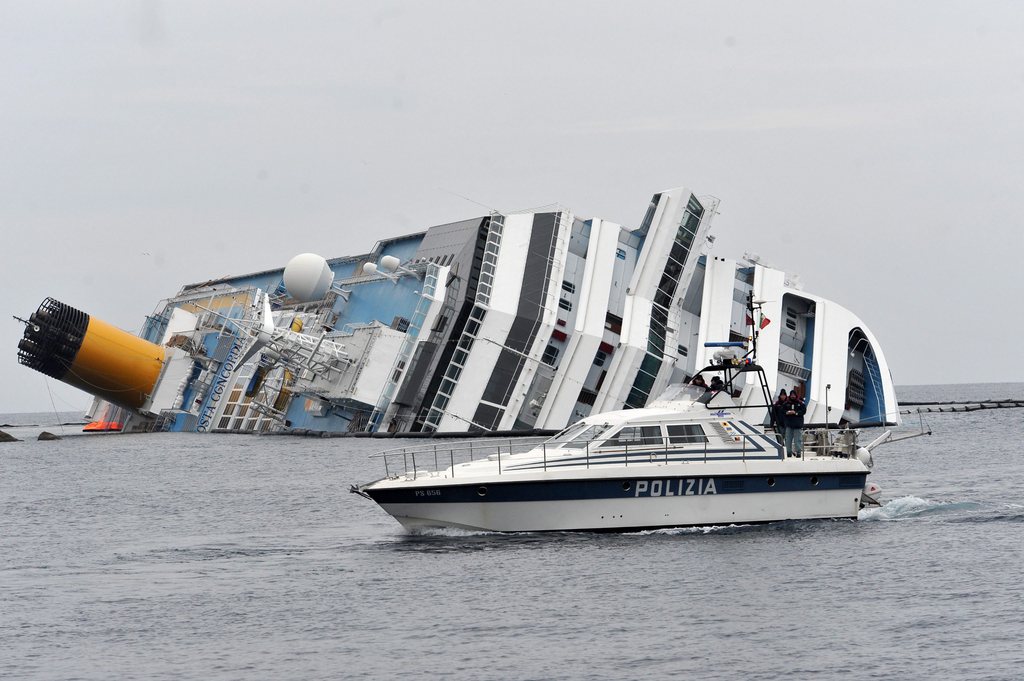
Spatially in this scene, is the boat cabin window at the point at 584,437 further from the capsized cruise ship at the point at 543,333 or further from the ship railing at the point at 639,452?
the capsized cruise ship at the point at 543,333

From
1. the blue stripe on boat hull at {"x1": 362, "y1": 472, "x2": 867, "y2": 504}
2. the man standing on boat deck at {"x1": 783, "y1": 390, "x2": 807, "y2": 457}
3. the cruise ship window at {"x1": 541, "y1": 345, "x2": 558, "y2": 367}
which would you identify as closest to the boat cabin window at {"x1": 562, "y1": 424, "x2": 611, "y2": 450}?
the blue stripe on boat hull at {"x1": 362, "y1": 472, "x2": 867, "y2": 504}

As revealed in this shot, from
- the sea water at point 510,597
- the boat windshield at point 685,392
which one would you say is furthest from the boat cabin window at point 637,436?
the sea water at point 510,597

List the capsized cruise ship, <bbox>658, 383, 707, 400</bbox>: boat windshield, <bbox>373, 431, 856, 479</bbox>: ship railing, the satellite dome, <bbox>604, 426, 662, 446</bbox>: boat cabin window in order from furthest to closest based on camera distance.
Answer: the satellite dome
the capsized cruise ship
<bbox>658, 383, 707, 400</bbox>: boat windshield
<bbox>604, 426, 662, 446</bbox>: boat cabin window
<bbox>373, 431, 856, 479</bbox>: ship railing

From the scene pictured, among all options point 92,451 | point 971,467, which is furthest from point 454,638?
point 92,451

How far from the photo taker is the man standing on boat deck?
31.2 meters

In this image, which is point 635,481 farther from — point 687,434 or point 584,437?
point 687,434

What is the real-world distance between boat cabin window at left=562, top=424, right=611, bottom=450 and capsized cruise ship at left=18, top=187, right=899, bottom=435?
110 feet

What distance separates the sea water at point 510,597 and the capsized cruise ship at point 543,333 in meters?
27.1

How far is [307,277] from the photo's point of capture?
7694 cm

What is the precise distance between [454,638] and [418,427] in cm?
4377

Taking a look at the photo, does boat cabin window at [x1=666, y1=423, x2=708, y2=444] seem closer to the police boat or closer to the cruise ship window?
the police boat

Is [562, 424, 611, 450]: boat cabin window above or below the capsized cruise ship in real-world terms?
below

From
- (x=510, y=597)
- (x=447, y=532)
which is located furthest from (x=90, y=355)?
(x=510, y=597)

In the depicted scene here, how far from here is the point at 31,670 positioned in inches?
816
